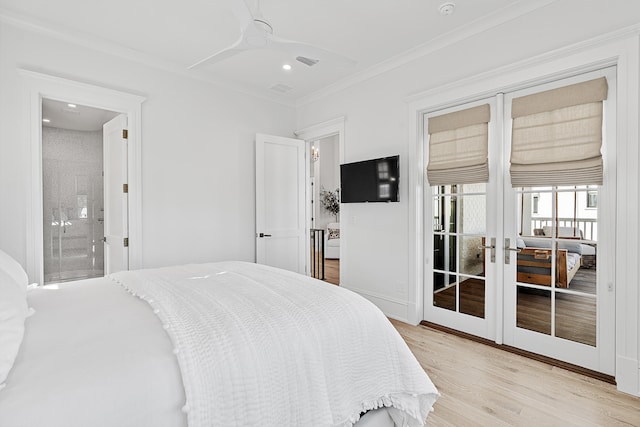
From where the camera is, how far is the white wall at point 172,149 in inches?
108

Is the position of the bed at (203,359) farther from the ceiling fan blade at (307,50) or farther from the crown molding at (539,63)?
the crown molding at (539,63)

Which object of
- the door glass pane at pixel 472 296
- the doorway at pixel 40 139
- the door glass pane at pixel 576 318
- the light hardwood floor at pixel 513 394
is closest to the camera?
the light hardwood floor at pixel 513 394

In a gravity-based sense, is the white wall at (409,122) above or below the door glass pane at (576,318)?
above

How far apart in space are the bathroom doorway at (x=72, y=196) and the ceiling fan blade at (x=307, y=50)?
3.46 m

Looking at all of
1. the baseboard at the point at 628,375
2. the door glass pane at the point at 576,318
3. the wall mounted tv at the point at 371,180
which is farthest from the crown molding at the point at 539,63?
the baseboard at the point at 628,375

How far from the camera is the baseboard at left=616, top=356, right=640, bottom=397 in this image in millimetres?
2137

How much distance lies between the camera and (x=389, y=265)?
3646 millimetres

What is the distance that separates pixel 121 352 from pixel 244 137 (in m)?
3.49

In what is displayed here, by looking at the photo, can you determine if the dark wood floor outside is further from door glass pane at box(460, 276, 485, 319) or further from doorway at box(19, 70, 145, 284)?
doorway at box(19, 70, 145, 284)

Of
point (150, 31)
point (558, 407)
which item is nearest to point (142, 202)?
point (150, 31)

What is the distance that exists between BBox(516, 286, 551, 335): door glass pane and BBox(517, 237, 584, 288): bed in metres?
0.09

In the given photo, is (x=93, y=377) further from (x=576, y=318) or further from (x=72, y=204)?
(x=72, y=204)

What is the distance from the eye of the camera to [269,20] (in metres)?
2.79

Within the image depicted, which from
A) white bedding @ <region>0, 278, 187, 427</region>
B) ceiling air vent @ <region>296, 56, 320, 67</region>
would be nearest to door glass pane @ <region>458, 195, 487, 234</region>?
ceiling air vent @ <region>296, 56, 320, 67</region>
